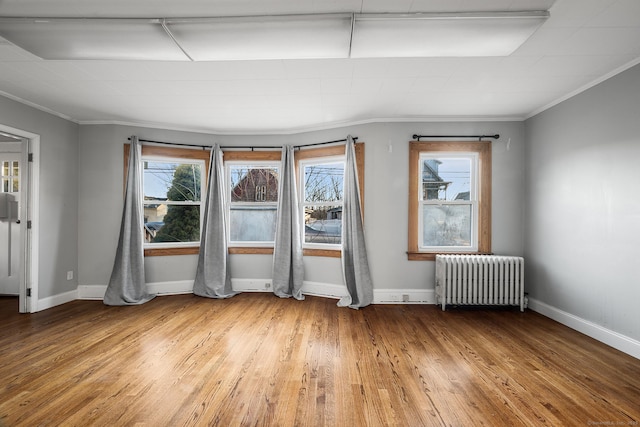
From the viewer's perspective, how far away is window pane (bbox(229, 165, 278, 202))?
16.3 feet

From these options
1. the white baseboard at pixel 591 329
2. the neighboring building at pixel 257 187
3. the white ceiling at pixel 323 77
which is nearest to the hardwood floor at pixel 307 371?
the white baseboard at pixel 591 329

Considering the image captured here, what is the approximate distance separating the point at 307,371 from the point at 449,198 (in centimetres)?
307

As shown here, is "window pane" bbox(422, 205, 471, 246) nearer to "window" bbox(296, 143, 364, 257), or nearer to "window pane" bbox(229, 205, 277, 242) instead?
"window" bbox(296, 143, 364, 257)

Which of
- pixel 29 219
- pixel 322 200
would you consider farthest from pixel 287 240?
pixel 29 219

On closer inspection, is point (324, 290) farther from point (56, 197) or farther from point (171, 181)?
point (56, 197)

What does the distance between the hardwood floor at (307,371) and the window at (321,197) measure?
3.96 ft

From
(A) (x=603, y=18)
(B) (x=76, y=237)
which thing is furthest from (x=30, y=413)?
(A) (x=603, y=18)

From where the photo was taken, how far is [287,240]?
4.62m

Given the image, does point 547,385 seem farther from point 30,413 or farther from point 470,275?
point 30,413

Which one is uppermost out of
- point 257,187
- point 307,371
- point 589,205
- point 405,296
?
point 257,187

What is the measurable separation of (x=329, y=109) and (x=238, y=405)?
3.25 meters

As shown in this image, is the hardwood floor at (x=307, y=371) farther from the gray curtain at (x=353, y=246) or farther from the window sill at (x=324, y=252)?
the window sill at (x=324, y=252)

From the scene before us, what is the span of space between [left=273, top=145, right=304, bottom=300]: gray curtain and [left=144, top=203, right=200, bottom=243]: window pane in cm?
137

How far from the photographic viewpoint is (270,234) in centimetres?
495
